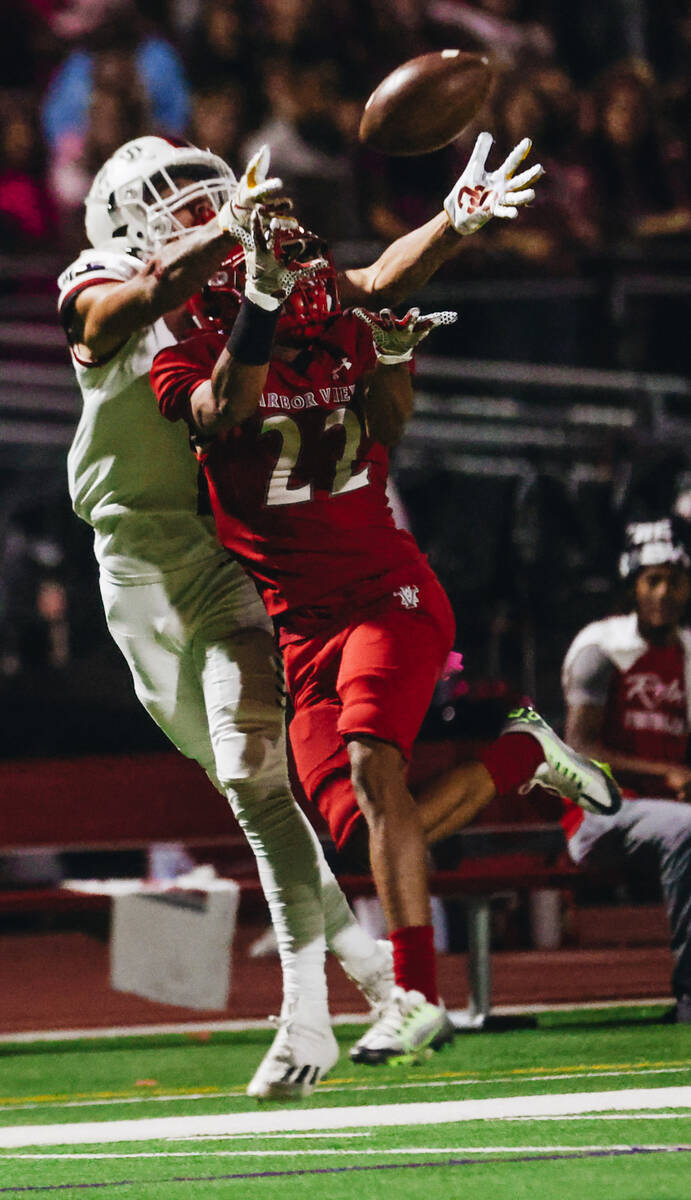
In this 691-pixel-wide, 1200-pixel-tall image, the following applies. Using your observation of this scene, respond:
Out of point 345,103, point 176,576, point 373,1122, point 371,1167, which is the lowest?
point 373,1122

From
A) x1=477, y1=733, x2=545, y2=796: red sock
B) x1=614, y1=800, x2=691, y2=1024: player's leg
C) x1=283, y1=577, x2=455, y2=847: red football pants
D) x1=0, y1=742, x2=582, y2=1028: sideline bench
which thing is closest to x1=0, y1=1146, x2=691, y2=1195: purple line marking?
x1=283, y1=577, x2=455, y2=847: red football pants

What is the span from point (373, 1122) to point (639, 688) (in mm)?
2653

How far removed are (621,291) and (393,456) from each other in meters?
1.14

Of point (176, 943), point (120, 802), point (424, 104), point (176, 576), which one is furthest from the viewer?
point (120, 802)

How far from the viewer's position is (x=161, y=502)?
4.67 m

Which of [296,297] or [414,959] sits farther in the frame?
[296,297]

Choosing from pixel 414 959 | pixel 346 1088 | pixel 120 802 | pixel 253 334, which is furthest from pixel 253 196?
pixel 120 802

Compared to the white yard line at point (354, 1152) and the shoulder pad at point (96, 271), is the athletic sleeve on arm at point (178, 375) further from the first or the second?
the white yard line at point (354, 1152)

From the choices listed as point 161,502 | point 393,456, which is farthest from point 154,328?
point 393,456

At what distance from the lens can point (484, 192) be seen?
428cm

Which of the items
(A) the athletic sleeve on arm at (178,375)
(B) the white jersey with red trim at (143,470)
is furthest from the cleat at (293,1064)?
(A) the athletic sleeve on arm at (178,375)

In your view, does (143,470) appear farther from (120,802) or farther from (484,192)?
(120,802)

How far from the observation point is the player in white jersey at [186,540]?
171 inches

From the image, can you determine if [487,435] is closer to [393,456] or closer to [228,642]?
[393,456]
